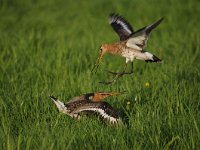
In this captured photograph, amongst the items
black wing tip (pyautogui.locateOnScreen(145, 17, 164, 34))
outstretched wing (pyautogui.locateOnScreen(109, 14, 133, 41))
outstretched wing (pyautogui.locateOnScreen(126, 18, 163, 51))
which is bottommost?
outstretched wing (pyautogui.locateOnScreen(126, 18, 163, 51))

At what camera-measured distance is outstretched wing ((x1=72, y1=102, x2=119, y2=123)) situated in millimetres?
5488

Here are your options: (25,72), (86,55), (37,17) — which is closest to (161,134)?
(25,72)

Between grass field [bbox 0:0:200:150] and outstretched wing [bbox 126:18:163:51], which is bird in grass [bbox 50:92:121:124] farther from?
outstretched wing [bbox 126:18:163:51]

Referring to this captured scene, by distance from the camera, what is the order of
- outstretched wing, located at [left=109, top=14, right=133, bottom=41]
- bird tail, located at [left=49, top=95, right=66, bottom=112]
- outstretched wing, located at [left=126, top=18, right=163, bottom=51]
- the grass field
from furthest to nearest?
outstretched wing, located at [left=109, top=14, right=133, bottom=41], outstretched wing, located at [left=126, top=18, right=163, bottom=51], bird tail, located at [left=49, top=95, right=66, bottom=112], the grass field

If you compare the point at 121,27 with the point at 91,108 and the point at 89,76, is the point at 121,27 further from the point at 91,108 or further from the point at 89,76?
the point at 91,108

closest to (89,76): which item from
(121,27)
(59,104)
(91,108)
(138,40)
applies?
(121,27)

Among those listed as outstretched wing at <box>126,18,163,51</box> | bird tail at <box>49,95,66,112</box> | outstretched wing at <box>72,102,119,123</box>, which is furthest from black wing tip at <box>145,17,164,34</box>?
bird tail at <box>49,95,66,112</box>

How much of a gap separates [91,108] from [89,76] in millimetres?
1805

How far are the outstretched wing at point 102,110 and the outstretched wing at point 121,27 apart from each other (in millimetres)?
1148

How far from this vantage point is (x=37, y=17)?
12.2 meters

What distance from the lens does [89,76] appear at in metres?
Result: 7.39

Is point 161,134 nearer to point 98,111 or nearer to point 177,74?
point 98,111

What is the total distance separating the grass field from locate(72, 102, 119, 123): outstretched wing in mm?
93

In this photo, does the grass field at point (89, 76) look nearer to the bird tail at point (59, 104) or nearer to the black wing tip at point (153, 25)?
the bird tail at point (59, 104)
